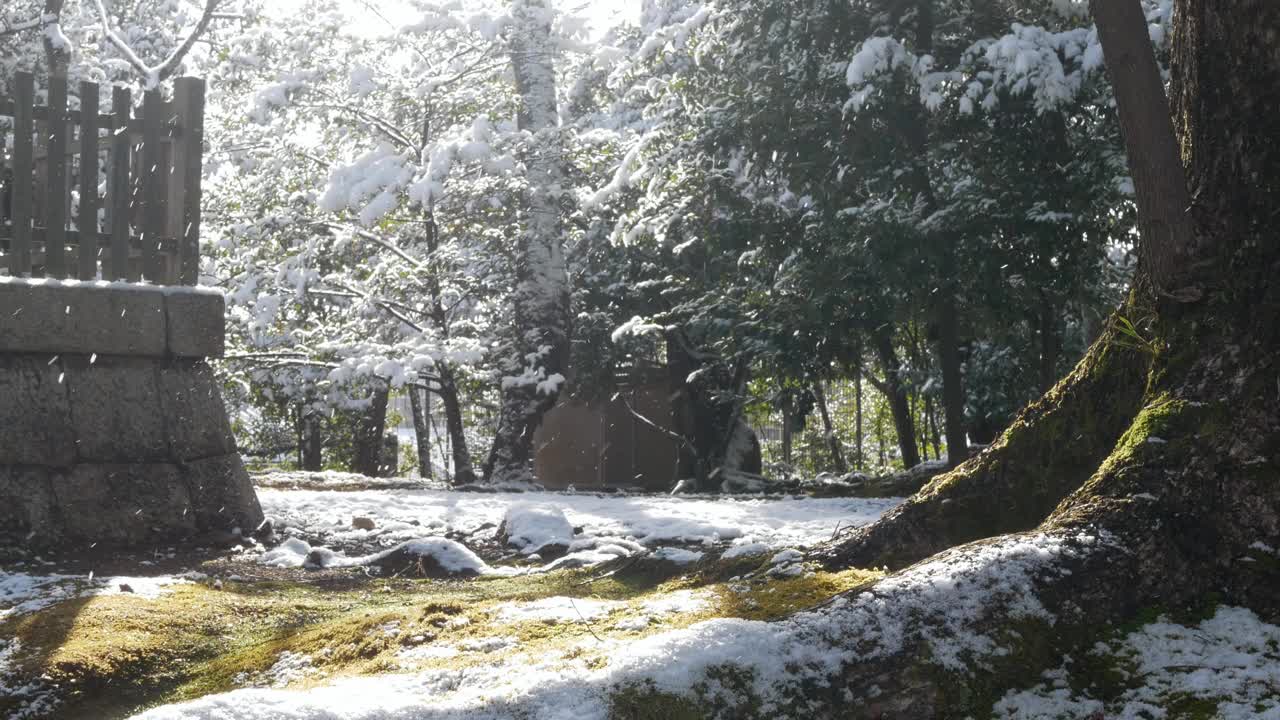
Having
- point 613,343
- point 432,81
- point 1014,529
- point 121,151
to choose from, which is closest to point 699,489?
point 613,343

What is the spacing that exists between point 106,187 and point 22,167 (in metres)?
0.41

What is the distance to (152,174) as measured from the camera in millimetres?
5891

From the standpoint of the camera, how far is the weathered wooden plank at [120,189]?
5.71 m

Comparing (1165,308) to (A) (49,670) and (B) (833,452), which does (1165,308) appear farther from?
(B) (833,452)

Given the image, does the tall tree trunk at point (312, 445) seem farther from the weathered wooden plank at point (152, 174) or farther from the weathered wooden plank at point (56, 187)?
the weathered wooden plank at point (56, 187)

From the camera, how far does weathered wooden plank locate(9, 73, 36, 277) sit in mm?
5527

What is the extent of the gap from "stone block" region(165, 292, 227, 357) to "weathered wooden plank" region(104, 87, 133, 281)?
411mm

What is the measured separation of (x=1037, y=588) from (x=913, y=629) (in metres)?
0.31

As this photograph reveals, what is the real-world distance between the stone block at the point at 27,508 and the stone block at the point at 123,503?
1.9 inches

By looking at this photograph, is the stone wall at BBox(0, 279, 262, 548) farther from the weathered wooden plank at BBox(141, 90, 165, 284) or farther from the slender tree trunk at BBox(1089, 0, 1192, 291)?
the slender tree trunk at BBox(1089, 0, 1192, 291)

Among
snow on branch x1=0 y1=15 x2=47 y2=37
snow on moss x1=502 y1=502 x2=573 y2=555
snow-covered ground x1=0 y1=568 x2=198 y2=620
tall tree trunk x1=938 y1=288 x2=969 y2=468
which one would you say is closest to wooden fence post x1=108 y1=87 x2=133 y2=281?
snow-covered ground x1=0 y1=568 x2=198 y2=620

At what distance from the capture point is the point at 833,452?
17578mm

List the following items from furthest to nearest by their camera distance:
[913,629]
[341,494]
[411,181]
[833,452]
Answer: [833,452] → [411,181] → [341,494] → [913,629]

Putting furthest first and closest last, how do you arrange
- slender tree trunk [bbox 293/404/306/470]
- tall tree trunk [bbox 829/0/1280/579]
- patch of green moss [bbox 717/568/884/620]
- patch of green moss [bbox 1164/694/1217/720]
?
slender tree trunk [bbox 293/404/306/470]
patch of green moss [bbox 717/568/884/620]
tall tree trunk [bbox 829/0/1280/579]
patch of green moss [bbox 1164/694/1217/720]
